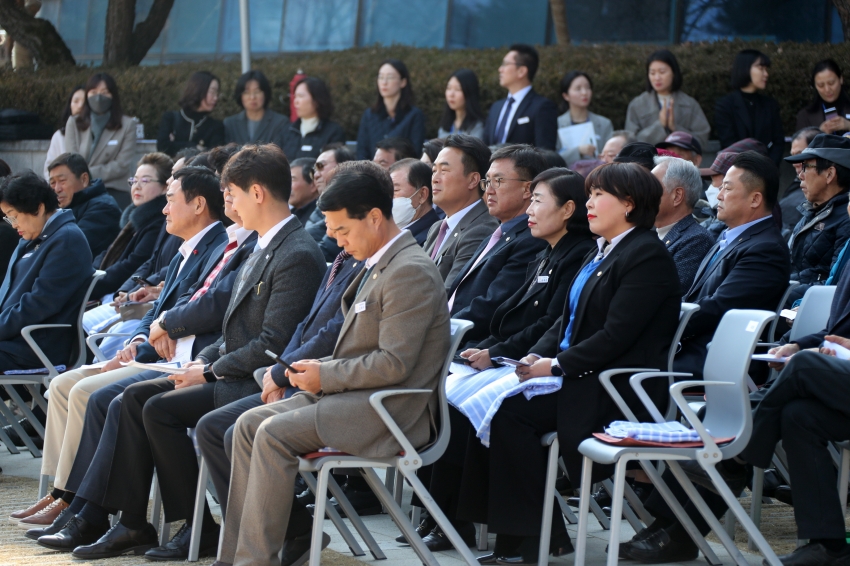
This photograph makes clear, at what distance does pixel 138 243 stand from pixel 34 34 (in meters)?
7.81

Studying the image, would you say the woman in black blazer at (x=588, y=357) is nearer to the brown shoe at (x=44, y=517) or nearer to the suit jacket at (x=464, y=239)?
the suit jacket at (x=464, y=239)

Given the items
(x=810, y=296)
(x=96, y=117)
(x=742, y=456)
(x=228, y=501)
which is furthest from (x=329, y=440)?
(x=96, y=117)

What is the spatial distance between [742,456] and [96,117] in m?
8.61

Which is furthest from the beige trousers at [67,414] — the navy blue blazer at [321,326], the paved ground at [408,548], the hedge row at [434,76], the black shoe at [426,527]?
the hedge row at [434,76]

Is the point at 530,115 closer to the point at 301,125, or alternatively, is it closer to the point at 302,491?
the point at 301,125

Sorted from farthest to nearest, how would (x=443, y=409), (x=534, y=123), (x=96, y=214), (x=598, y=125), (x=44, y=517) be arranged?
(x=598, y=125) < (x=96, y=214) < (x=534, y=123) < (x=44, y=517) < (x=443, y=409)

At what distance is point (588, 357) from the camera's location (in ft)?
14.9

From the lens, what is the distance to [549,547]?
468cm

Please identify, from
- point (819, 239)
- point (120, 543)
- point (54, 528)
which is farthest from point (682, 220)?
point (54, 528)

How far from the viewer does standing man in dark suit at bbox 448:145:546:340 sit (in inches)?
217

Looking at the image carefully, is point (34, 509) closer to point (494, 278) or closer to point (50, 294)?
point (50, 294)

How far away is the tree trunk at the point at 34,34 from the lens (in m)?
14.9

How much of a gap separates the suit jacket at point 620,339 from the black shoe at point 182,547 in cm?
173

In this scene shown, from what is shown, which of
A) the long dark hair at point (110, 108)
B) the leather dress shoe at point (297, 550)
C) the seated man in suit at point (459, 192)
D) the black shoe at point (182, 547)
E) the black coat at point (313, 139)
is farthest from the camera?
the long dark hair at point (110, 108)
